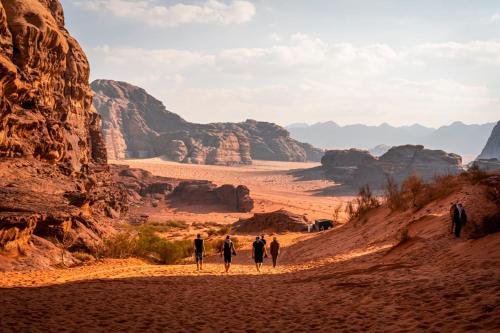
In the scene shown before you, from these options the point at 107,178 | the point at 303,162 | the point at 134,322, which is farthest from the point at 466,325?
the point at 303,162

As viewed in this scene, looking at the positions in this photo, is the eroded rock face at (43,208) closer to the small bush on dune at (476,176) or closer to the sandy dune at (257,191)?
the small bush on dune at (476,176)

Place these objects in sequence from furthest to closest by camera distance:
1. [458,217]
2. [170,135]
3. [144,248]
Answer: [170,135], [144,248], [458,217]

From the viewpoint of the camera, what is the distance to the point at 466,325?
240 inches

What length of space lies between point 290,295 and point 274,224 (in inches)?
963

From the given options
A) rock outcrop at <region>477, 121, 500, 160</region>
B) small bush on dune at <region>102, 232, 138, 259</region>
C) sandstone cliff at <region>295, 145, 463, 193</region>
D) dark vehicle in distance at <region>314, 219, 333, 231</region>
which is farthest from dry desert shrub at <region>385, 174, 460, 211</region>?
rock outcrop at <region>477, 121, 500, 160</region>

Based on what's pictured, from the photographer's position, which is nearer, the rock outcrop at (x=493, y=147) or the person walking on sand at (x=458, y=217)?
the person walking on sand at (x=458, y=217)

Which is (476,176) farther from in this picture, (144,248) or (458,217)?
(144,248)

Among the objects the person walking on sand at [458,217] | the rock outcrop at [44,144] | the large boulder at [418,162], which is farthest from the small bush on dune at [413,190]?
the large boulder at [418,162]

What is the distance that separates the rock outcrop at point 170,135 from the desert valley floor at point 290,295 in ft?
337

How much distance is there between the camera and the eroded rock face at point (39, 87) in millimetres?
20859

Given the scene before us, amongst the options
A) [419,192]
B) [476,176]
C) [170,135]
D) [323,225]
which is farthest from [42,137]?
[170,135]

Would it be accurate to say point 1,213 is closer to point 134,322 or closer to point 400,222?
point 134,322

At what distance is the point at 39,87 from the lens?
83.8 feet

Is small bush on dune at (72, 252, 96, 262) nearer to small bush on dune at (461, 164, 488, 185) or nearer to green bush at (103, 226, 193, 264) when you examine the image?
green bush at (103, 226, 193, 264)
